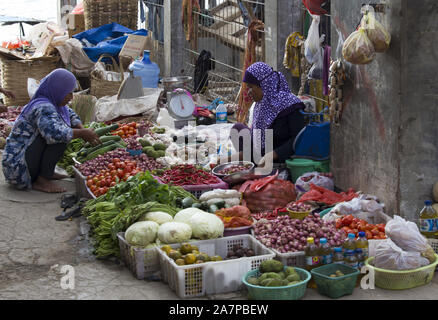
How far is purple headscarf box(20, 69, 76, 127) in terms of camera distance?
6.74 metres

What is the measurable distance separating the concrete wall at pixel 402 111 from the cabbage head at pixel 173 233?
173 cm

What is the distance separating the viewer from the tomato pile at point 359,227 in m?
4.77

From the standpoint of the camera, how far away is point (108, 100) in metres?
10.3

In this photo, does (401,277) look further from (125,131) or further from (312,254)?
(125,131)

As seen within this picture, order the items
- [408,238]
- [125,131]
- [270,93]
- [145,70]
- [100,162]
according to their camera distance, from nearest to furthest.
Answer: [408,238] → [270,93] → [100,162] → [125,131] → [145,70]

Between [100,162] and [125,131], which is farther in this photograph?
[125,131]

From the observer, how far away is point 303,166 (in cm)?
631

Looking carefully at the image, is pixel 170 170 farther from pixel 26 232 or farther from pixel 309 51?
pixel 309 51

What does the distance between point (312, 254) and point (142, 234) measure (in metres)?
1.23

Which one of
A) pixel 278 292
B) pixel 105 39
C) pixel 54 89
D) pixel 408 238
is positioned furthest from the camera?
pixel 105 39

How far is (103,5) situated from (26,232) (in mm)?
9505

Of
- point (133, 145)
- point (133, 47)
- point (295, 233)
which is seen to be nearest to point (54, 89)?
point (133, 145)

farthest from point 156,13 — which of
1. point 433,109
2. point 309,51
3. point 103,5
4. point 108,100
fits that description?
point 433,109

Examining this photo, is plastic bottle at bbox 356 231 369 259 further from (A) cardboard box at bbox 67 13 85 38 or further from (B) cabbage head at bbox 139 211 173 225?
(A) cardboard box at bbox 67 13 85 38
